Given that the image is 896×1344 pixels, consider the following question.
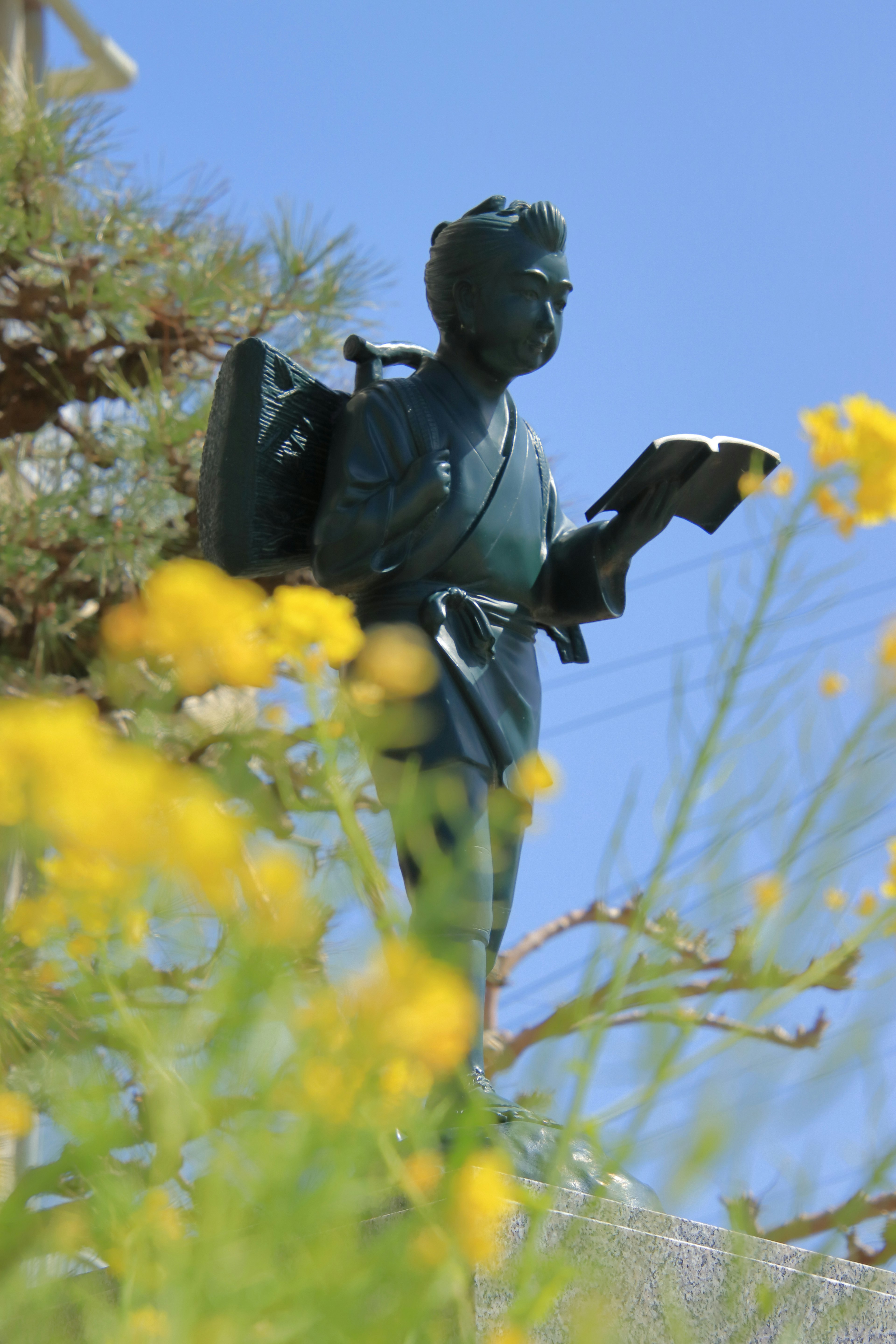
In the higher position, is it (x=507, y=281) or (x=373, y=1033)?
(x=507, y=281)

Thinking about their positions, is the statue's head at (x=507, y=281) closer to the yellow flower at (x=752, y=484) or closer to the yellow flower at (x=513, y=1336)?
the yellow flower at (x=752, y=484)

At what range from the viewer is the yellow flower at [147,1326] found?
17.5 inches

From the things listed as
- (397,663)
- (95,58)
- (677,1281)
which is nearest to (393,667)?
(397,663)

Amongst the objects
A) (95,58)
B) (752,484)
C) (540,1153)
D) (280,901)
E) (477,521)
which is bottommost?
(540,1153)

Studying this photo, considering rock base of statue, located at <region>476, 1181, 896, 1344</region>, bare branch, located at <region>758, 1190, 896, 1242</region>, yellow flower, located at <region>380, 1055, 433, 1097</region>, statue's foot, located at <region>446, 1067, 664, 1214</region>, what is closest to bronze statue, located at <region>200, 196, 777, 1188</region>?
statue's foot, located at <region>446, 1067, 664, 1214</region>

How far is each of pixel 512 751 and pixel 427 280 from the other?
0.72 metres

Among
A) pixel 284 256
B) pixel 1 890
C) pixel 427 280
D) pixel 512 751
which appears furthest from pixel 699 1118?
pixel 284 256

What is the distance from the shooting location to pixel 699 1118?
460 mm

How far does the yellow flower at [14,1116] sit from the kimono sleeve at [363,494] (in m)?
1.23

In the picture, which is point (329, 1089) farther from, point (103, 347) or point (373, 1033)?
point (103, 347)

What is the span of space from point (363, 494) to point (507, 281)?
0.37 meters

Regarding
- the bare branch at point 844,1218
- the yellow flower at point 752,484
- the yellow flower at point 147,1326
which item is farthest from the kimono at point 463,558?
the yellow flower at point 147,1326

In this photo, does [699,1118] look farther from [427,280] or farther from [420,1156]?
[427,280]

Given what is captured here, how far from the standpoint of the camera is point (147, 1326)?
1.58ft
